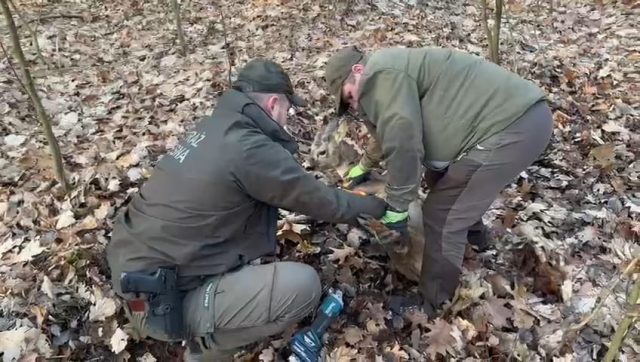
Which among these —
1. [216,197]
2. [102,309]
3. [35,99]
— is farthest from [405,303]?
[35,99]

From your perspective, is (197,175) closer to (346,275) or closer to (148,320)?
(148,320)

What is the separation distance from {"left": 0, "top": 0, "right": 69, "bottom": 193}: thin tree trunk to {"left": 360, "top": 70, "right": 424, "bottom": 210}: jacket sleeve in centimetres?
251

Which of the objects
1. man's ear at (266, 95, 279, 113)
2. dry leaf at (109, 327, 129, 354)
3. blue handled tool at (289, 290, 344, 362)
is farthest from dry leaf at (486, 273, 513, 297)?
dry leaf at (109, 327, 129, 354)

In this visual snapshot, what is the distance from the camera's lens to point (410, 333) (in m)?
3.69

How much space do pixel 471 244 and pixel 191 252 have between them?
84.6 inches

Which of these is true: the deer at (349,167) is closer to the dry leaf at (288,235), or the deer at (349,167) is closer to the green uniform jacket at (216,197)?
the dry leaf at (288,235)

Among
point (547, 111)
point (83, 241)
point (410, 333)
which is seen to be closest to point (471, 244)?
point (410, 333)

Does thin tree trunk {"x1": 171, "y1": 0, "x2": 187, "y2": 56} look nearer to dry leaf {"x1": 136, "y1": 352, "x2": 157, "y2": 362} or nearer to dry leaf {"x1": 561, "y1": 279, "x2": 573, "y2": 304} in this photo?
dry leaf {"x1": 136, "y1": 352, "x2": 157, "y2": 362}

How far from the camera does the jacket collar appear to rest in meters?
3.17

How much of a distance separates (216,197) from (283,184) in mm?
377

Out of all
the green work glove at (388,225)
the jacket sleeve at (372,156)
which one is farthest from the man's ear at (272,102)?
the jacket sleeve at (372,156)

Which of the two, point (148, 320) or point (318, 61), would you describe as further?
point (318, 61)

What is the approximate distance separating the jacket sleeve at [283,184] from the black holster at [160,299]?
2.26 feet

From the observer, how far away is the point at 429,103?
3426mm
